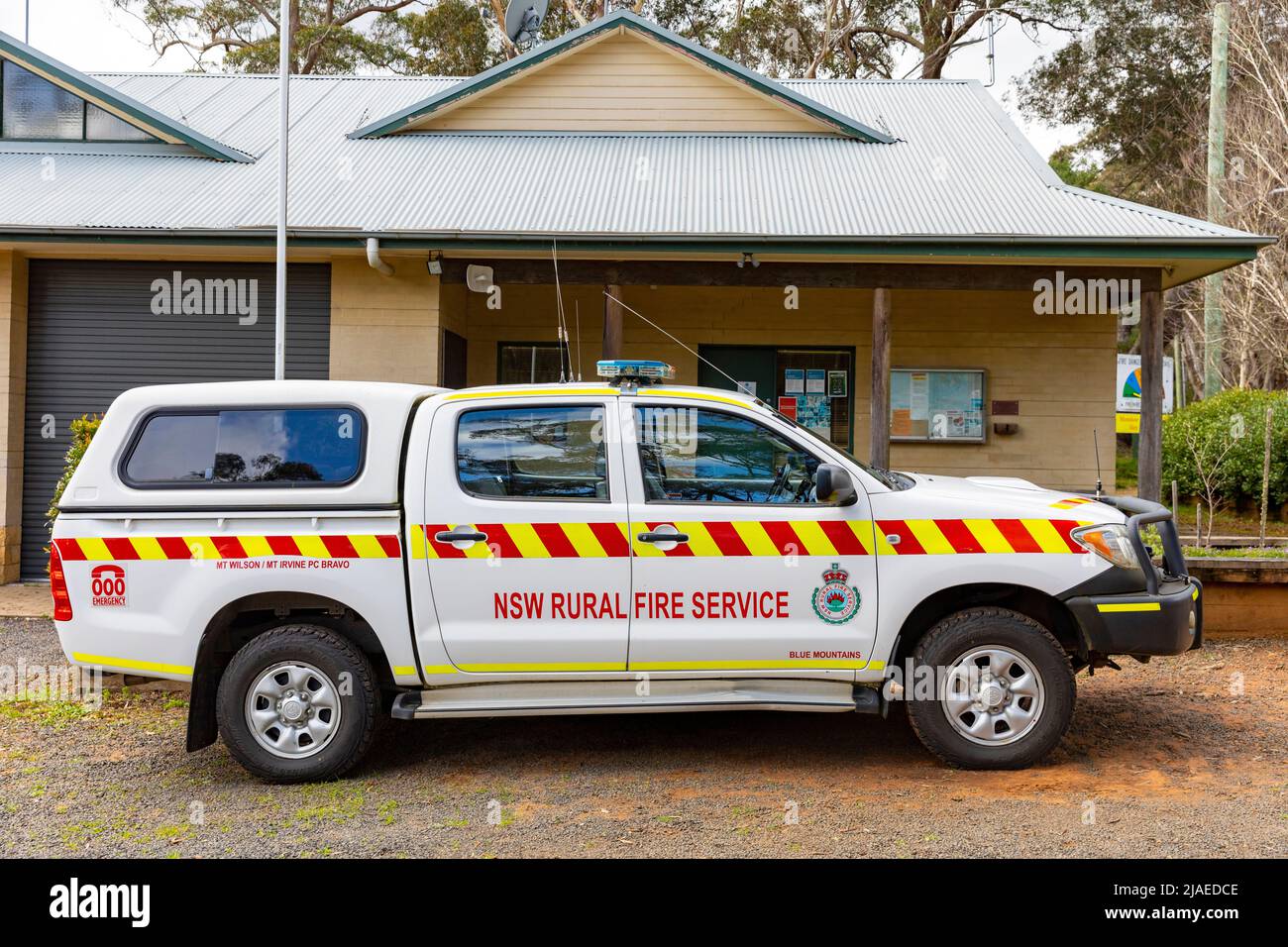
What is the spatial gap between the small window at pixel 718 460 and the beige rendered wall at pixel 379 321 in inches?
246

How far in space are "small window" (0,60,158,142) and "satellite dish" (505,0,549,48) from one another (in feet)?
20.8

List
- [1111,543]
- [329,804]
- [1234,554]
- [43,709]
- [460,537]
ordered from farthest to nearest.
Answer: [1234,554], [43,709], [1111,543], [460,537], [329,804]

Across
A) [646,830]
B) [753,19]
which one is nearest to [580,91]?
[646,830]

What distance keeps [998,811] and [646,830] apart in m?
1.55

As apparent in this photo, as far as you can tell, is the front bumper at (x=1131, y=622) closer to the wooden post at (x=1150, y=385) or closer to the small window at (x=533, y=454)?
the small window at (x=533, y=454)

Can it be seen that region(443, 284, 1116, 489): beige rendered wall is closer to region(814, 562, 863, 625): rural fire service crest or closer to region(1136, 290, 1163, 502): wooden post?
region(1136, 290, 1163, 502): wooden post

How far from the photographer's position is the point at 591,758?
18.6 feet

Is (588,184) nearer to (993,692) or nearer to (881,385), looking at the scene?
(881,385)

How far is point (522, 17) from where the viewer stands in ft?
55.6

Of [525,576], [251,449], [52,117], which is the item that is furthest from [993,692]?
[52,117]

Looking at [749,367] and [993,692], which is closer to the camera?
[993,692]

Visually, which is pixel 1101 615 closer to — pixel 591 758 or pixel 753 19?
pixel 591 758

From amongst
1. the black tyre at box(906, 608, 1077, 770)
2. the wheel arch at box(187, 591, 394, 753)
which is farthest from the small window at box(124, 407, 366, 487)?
the black tyre at box(906, 608, 1077, 770)

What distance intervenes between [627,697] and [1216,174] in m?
21.7
